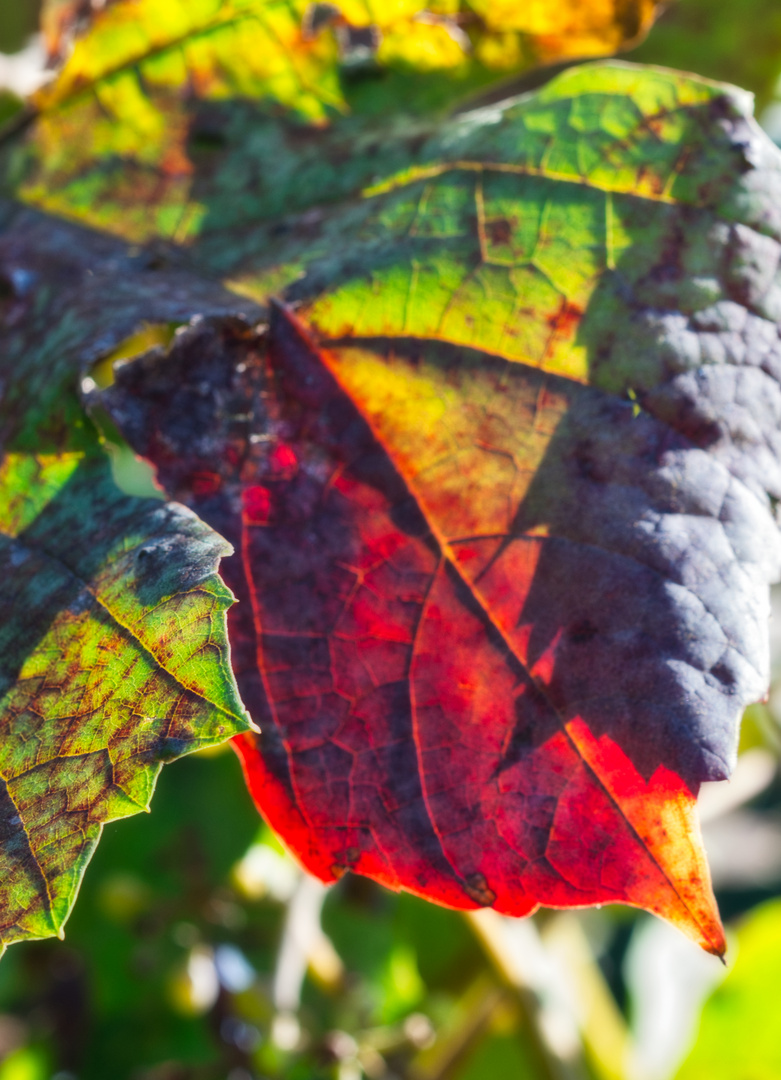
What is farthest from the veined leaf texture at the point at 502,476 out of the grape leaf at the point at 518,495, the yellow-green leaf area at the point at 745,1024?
the yellow-green leaf area at the point at 745,1024

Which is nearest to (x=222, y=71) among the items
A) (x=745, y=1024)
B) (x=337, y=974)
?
(x=337, y=974)

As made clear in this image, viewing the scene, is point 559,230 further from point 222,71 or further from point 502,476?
point 222,71

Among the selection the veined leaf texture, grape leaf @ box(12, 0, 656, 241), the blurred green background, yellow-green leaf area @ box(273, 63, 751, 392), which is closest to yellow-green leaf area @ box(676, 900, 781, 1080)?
the blurred green background

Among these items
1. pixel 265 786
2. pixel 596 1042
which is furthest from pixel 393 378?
pixel 596 1042

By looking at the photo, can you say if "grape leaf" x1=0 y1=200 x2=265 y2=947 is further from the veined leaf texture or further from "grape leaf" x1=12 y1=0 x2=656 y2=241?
"grape leaf" x1=12 y1=0 x2=656 y2=241

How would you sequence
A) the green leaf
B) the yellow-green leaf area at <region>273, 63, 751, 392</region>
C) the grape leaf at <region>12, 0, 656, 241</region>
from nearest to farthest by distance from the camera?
1. the green leaf
2. the yellow-green leaf area at <region>273, 63, 751, 392</region>
3. the grape leaf at <region>12, 0, 656, 241</region>

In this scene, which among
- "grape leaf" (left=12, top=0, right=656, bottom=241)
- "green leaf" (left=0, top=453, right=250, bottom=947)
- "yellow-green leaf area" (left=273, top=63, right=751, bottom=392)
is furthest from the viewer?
"grape leaf" (left=12, top=0, right=656, bottom=241)

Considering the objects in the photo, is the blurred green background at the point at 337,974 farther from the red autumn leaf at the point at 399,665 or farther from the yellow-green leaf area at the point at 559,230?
the red autumn leaf at the point at 399,665
